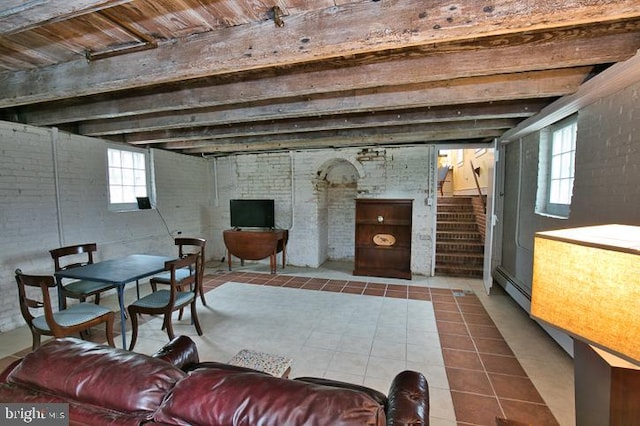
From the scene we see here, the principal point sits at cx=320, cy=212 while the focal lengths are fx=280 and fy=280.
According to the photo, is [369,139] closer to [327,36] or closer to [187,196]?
[327,36]

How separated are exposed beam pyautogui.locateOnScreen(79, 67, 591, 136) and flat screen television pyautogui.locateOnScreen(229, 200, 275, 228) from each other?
2.42 m

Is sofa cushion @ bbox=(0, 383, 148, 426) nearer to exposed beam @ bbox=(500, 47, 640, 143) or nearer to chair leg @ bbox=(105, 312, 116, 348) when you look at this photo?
chair leg @ bbox=(105, 312, 116, 348)

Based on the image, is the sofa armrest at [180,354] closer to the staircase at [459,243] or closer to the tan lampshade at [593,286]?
the tan lampshade at [593,286]

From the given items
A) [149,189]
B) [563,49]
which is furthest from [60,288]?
[563,49]

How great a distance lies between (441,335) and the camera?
2805mm

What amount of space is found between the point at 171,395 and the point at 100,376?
9.6 inches

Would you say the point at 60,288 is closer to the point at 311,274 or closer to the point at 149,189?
the point at 149,189

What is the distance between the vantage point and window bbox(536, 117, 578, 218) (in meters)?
2.65

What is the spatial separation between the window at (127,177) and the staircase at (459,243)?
5.12m

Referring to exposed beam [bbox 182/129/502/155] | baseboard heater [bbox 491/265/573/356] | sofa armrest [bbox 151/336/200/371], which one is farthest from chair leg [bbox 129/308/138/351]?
baseboard heater [bbox 491/265/573/356]

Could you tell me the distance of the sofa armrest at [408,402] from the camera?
0.86m

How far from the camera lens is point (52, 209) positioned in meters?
3.26

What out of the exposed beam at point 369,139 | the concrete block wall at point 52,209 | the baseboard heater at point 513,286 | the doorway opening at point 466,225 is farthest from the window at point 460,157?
the concrete block wall at point 52,209

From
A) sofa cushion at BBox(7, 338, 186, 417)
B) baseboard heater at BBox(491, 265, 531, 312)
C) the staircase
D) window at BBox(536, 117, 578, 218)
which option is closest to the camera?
sofa cushion at BBox(7, 338, 186, 417)
